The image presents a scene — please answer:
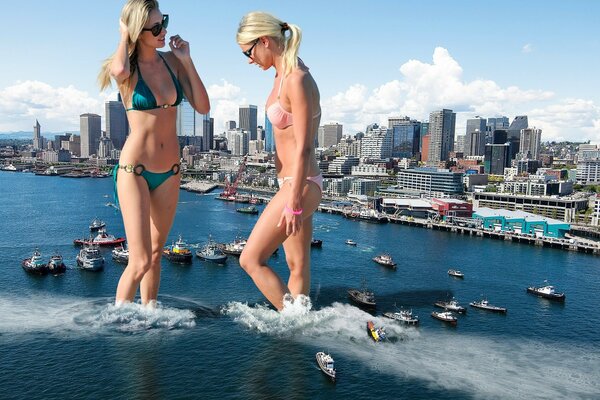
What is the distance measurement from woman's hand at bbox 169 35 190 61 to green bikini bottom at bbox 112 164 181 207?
104 centimetres

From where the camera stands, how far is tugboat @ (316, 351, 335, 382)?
41.8 ft

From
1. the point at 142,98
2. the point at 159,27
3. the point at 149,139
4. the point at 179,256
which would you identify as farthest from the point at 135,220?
the point at 179,256

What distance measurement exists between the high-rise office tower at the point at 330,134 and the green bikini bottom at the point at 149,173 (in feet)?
475

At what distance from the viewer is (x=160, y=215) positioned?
5344 mm

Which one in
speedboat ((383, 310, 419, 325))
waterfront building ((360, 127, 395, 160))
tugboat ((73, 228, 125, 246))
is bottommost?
speedboat ((383, 310, 419, 325))

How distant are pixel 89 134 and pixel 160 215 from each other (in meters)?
146

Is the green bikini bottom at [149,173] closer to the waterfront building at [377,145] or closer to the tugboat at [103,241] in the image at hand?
the tugboat at [103,241]

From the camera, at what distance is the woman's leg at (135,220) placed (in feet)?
16.1

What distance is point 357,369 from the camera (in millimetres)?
13617

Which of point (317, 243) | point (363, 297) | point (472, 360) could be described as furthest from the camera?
point (317, 243)

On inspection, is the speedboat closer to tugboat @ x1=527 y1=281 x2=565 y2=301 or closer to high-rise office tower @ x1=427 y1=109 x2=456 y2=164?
tugboat @ x1=527 y1=281 x2=565 y2=301

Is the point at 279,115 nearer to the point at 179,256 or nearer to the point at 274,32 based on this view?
the point at 274,32

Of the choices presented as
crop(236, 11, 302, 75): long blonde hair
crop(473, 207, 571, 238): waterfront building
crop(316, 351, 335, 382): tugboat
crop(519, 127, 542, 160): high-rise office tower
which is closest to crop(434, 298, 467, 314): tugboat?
crop(316, 351, 335, 382): tugboat

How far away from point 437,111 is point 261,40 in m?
114
